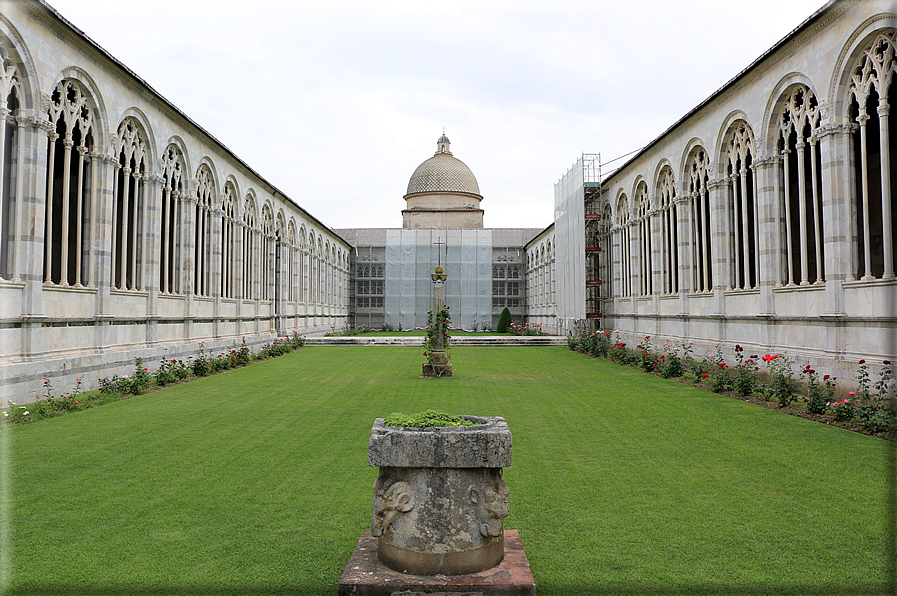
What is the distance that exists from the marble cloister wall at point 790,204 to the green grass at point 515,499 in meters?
3.23

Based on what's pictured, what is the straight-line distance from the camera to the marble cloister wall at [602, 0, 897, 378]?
1070 centimetres

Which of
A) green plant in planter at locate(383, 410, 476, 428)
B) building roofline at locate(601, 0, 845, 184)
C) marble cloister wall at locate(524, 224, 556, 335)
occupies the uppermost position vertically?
building roofline at locate(601, 0, 845, 184)

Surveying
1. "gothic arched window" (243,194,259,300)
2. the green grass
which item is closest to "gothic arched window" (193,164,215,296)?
"gothic arched window" (243,194,259,300)

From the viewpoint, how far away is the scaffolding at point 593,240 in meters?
29.5

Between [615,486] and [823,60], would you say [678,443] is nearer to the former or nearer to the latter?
[615,486]

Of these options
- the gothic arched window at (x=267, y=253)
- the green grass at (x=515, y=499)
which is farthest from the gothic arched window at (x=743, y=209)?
the gothic arched window at (x=267, y=253)

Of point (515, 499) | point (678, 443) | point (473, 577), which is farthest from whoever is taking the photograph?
point (678, 443)

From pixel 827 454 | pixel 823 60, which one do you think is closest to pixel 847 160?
pixel 823 60

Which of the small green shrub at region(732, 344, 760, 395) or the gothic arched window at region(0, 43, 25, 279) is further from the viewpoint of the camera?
the small green shrub at region(732, 344, 760, 395)

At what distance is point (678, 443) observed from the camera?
7859mm

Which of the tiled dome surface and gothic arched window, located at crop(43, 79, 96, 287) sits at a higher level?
Result: the tiled dome surface

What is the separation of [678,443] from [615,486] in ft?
8.10

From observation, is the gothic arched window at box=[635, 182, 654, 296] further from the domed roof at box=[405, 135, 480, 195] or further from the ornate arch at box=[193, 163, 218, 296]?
the domed roof at box=[405, 135, 480, 195]

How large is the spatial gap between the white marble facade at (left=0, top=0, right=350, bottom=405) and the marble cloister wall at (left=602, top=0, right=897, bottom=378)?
1574 centimetres
